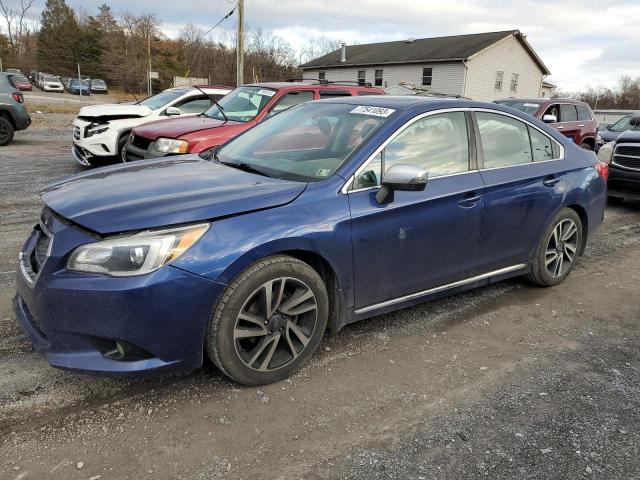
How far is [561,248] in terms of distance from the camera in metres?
4.60

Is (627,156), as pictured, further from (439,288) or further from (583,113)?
(439,288)

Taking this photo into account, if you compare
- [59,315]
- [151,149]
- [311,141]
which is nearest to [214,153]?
[311,141]

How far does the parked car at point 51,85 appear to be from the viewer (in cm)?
4592

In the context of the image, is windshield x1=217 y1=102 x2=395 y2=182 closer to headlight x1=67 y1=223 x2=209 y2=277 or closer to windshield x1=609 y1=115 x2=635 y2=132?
headlight x1=67 y1=223 x2=209 y2=277

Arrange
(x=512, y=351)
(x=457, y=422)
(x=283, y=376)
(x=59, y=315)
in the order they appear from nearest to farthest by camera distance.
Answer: (x=59, y=315) < (x=457, y=422) < (x=283, y=376) < (x=512, y=351)

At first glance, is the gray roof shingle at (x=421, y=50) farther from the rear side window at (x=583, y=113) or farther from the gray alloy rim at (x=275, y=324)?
the gray alloy rim at (x=275, y=324)

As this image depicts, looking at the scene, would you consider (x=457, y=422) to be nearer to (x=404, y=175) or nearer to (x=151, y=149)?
(x=404, y=175)

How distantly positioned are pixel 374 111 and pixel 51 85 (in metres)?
50.5

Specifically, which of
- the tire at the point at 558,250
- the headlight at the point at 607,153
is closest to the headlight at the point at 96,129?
the tire at the point at 558,250

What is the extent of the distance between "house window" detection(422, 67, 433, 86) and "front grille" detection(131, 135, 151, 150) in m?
33.6

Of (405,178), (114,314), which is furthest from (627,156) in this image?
(114,314)

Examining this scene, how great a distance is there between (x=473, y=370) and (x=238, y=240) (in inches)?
68.4

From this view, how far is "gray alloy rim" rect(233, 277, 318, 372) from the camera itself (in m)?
2.80

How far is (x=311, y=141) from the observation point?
376cm
